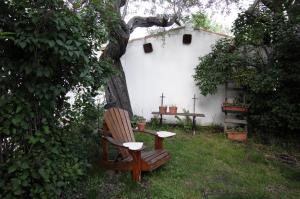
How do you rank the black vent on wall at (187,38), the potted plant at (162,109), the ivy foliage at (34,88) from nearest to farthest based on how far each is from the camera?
the ivy foliage at (34,88), the potted plant at (162,109), the black vent on wall at (187,38)

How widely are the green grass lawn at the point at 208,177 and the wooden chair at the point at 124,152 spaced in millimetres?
132

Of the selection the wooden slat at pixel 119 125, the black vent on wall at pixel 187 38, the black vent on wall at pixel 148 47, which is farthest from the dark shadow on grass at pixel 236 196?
the black vent on wall at pixel 148 47

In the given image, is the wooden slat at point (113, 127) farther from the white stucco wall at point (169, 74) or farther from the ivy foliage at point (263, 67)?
the white stucco wall at point (169, 74)

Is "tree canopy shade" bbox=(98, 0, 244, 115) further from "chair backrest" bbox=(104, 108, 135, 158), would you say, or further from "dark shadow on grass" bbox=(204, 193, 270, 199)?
"dark shadow on grass" bbox=(204, 193, 270, 199)

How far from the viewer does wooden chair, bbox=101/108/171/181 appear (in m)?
3.51

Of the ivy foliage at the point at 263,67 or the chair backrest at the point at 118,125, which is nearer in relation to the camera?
the chair backrest at the point at 118,125

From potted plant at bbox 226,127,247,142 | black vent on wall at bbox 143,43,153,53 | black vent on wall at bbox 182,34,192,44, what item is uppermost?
black vent on wall at bbox 182,34,192,44

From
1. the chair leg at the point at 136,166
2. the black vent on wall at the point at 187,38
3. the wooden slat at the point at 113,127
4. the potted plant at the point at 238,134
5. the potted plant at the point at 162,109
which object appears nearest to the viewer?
the chair leg at the point at 136,166

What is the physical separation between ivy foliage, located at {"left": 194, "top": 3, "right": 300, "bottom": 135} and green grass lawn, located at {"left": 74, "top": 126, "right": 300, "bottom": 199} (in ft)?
2.76

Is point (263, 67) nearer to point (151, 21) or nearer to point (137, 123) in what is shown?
point (151, 21)

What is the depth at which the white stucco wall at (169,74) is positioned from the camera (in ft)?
23.2

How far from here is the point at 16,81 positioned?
7.78ft

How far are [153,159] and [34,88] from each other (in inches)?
76.7

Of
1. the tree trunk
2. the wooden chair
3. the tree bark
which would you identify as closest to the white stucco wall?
the tree bark
